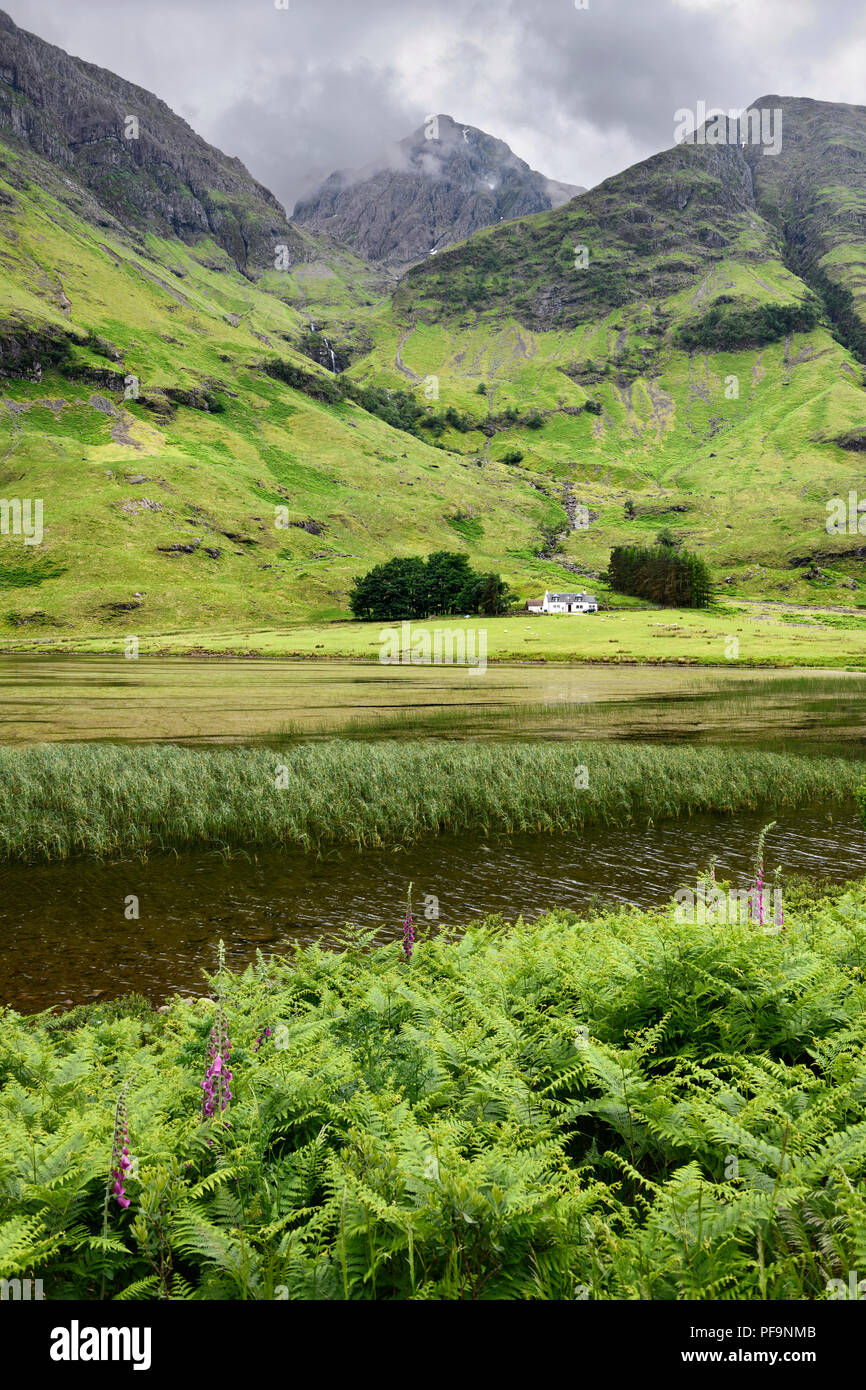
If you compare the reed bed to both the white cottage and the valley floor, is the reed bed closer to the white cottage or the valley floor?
the valley floor

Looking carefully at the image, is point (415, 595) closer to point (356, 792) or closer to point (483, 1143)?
point (356, 792)

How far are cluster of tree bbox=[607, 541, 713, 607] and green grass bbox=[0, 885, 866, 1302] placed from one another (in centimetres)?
16183

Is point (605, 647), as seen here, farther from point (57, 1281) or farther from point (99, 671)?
point (57, 1281)

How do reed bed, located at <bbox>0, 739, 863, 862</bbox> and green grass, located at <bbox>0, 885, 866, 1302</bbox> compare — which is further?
reed bed, located at <bbox>0, 739, 863, 862</bbox>

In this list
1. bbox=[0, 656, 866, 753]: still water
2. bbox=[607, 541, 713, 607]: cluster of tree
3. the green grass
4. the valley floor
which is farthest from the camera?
bbox=[607, 541, 713, 607]: cluster of tree

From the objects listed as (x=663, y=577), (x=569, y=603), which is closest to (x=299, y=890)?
A: (x=569, y=603)

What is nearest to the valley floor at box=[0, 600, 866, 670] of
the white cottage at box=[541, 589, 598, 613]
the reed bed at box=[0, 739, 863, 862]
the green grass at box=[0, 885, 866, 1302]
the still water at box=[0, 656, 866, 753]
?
the white cottage at box=[541, 589, 598, 613]

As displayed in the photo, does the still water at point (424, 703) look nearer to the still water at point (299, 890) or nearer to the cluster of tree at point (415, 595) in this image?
the still water at point (299, 890)

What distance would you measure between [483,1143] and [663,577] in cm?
17205

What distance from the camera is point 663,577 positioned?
166 meters

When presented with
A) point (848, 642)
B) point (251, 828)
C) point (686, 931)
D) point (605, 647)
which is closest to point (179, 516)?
point (605, 647)

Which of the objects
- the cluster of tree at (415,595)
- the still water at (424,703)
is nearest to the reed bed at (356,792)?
the still water at (424,703)

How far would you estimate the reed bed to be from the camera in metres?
22.6

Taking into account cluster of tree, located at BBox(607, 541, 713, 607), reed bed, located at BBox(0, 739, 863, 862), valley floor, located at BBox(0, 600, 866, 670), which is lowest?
reed bed, located at BBox(0, 739, 863, 862)
